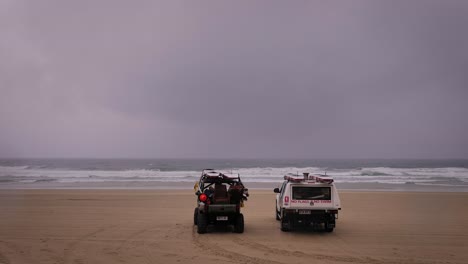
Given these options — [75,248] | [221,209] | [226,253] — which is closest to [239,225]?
[221,209]

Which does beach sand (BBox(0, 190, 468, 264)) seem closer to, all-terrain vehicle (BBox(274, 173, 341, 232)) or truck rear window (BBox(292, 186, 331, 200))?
all-terrain vehicle (BBox(274, 173, 341, 232))

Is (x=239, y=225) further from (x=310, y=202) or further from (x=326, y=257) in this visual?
(x=326, y=257)

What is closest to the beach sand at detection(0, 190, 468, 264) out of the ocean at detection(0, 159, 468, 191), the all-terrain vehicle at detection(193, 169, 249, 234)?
the all-terrain vehicle at detection(193, 169, 249, 234)

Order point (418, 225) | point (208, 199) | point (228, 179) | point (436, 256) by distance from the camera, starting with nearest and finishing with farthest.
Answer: point (436, 256), point (208, 199), point (228, 179), point (418, 225)

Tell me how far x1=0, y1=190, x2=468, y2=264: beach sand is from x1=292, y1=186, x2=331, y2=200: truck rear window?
3.92ft

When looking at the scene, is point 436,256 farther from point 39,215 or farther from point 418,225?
point 39,215

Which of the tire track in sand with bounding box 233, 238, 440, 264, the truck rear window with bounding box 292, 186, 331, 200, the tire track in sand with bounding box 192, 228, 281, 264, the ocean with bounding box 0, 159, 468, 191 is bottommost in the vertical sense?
the tire track in sand with bounding box 192, 228, 281, 264

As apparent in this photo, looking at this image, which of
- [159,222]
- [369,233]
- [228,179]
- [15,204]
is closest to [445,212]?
[369,233]

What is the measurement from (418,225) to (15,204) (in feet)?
62.4

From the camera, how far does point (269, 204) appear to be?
Result: 21891 millimetres

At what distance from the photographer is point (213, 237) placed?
40.4 feet

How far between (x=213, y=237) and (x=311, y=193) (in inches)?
134

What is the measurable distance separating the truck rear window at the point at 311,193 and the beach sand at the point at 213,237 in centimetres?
119

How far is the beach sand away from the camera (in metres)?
9.83
